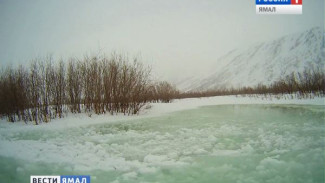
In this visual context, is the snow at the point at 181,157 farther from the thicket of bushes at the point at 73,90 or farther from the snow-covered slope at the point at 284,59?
the snow-covered slope at the point at 284,59

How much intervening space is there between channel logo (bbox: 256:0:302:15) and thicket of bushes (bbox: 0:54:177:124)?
679 cm

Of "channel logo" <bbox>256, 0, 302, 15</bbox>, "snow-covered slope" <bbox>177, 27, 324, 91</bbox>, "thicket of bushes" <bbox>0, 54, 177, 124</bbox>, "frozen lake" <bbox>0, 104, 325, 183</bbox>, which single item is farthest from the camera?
"snow-covered slope" <bbox>177, 27, 324, 91</bbox>

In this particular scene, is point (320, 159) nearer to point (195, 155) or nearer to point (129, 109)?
point (195, 155)

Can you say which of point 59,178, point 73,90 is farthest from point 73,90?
point 59,178

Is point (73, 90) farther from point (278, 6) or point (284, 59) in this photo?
point (284, 59)

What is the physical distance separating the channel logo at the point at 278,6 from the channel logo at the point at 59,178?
4094 millimetres

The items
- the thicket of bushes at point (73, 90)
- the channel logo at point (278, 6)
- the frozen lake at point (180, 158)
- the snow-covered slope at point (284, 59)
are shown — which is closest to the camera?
the frozen lake at point (180, 158)

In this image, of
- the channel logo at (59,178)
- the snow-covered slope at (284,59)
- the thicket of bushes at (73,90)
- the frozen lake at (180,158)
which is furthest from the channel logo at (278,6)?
the snow-covered slope at (284,59)

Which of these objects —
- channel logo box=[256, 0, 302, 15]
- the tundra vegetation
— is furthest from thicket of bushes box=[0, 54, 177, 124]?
channel logo box=[256, 0, 302, 15]

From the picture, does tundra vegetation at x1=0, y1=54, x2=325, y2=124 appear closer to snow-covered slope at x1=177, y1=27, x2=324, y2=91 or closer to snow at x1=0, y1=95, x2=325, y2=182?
snow at x1=0, y1=95, x2=325, y2=182

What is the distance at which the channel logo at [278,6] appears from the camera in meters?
4.21

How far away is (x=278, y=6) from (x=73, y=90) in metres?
8.20

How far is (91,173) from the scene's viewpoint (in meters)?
2.93

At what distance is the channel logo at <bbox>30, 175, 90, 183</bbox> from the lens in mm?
2766
